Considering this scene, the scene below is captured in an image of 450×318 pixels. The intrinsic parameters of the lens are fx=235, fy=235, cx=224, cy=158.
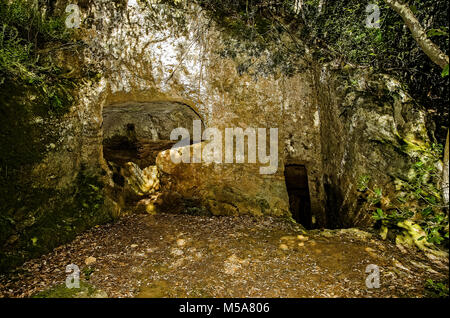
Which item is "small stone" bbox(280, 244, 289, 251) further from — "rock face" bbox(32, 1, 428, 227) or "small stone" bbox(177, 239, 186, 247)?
"small stone" bbox(177, 239, 186, 247)

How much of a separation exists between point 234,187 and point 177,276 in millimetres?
2828

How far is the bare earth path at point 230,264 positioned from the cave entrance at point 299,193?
1.92 metres

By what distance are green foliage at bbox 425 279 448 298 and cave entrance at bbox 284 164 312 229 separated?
3.32 m

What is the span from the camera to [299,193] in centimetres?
691

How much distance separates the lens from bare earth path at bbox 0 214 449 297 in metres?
3.18

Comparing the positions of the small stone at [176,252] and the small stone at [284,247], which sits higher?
the small stone at [284,247]

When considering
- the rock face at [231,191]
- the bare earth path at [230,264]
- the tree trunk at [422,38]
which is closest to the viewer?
the tree trunk at [422,38]

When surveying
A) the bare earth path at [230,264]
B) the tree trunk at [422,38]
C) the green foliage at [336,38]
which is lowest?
the bare earth path at [230,264]

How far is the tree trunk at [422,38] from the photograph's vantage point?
9.80ft

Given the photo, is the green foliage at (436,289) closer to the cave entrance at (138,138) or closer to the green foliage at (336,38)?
the green foliage at (336,38)

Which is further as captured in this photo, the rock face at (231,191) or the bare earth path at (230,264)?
the rock face at (231,191)

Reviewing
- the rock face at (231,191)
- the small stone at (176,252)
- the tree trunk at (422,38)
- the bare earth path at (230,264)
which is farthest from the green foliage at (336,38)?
the small stone at (176,252)

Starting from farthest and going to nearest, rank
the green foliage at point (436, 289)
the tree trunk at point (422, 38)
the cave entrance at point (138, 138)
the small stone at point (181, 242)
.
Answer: the cave entrance at point (138, 138), the small stone at point (181, 242), the tree trunk at point (422, 38), the green foliage at point (436, 289)
